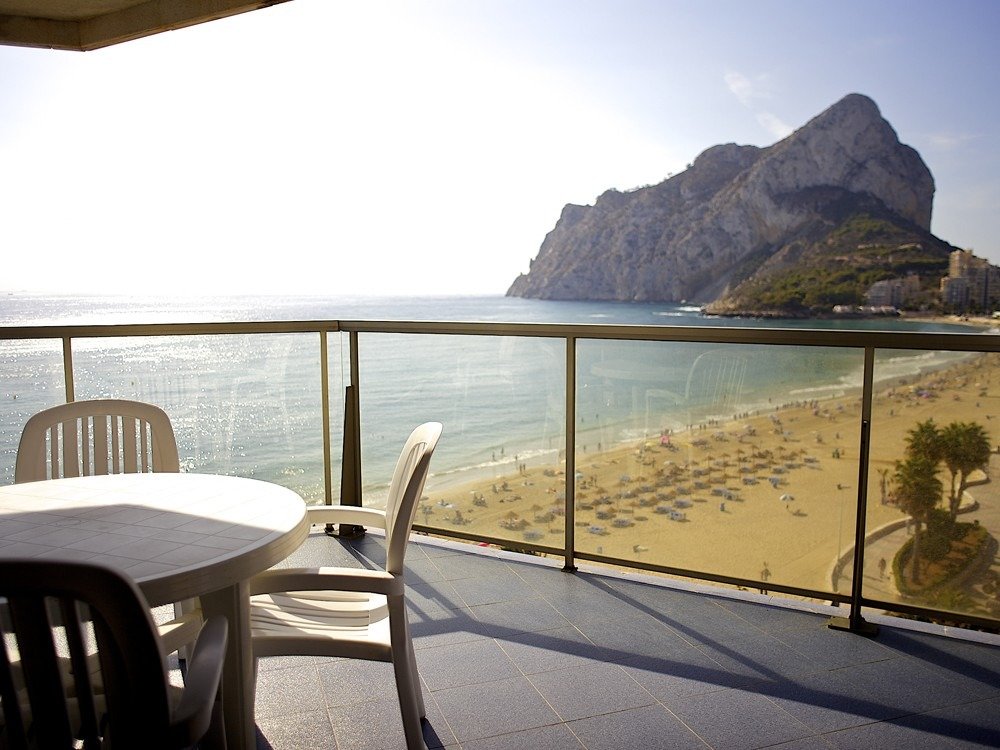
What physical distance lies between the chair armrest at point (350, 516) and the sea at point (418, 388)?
1.50 m

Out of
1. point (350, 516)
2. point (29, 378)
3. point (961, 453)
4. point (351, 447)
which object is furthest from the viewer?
point (351, 447)

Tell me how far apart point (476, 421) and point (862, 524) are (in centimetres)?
188

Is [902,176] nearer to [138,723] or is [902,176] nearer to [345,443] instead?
Result: [345,443]

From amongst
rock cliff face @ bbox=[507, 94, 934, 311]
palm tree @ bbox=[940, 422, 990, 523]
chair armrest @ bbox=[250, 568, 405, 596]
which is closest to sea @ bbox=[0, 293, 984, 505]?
palm tree @ bbox=[940, 422, 990, 523]

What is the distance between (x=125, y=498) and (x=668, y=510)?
227cm

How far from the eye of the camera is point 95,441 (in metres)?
2.53

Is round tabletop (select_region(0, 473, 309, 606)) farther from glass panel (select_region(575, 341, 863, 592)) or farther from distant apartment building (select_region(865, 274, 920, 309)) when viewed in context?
distant apartment building (select_region(865, 274, 920, 309))

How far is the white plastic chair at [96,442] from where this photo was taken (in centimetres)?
242

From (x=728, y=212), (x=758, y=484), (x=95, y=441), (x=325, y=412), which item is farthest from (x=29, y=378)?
(x=728, y=212)

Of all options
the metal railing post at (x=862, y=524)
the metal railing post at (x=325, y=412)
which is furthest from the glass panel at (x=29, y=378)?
the metal railing post at (x=862, y=524)

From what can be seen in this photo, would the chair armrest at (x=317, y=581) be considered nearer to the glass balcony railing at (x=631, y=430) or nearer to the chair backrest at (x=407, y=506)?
the chair backrest at (x=407, y=506)

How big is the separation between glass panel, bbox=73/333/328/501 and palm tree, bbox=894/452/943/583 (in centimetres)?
299

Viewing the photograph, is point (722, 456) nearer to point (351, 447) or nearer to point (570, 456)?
point (570, 456)

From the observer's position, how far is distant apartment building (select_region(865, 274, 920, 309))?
22016 millimetres
